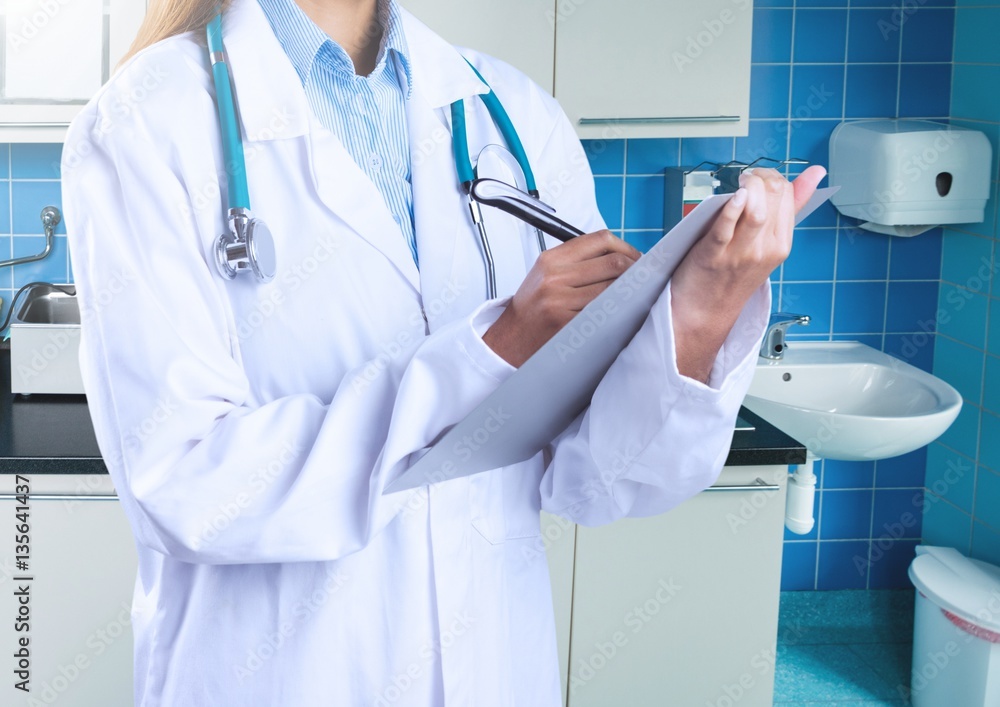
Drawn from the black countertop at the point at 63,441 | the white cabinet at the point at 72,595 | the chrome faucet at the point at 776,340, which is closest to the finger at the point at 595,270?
the black countertop at the point at 63,441

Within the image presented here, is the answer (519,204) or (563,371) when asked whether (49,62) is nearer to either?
(519,204)

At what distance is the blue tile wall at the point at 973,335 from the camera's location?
8.03 ft

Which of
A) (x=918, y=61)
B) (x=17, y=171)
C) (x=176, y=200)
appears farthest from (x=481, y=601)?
(x=918, y=61)

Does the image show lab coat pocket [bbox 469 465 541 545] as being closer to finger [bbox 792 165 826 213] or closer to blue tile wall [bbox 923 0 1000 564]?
finger [bbox 792 165 826 213]

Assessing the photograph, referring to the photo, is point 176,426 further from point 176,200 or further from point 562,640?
point 562,640

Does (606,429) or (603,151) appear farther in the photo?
(603,151)

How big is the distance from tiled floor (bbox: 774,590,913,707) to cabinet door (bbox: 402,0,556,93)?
5.26ft

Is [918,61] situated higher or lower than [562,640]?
higher

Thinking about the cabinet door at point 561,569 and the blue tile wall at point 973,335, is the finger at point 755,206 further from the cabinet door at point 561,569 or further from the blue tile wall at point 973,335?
the blue tile wall at point 973,335

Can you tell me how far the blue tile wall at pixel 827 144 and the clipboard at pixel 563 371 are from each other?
69.1 inches

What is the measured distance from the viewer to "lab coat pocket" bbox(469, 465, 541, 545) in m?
0.97

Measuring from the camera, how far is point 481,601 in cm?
96

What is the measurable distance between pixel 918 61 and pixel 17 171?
2159 mm

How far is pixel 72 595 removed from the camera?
183 centimetres
